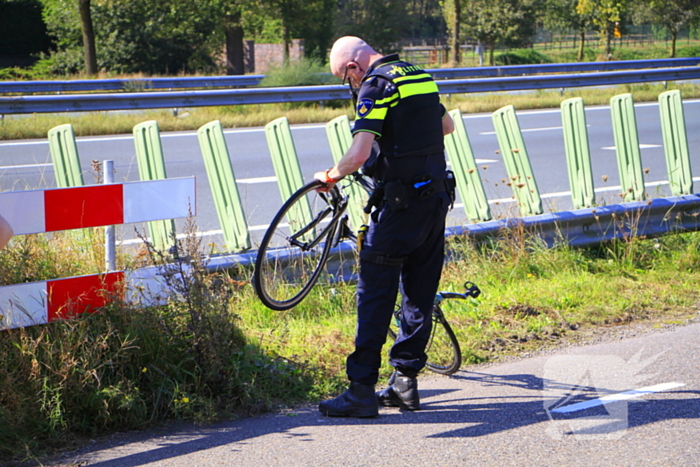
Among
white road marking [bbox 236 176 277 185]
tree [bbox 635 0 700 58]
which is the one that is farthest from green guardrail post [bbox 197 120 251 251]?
tree [bbox 635 0 700 58]

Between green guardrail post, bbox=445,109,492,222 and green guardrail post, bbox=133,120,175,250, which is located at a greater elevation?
green guardrail post, bbox=133,120,175,250

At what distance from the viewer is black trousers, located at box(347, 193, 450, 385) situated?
4.06 metres

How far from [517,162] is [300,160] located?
5.87 m

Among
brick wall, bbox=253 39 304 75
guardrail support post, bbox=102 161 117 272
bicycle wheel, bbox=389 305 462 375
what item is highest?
brick wall, bbox=253 39 304 75

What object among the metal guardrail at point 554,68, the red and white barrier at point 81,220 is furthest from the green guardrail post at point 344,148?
the metal guardrail at point 554,68

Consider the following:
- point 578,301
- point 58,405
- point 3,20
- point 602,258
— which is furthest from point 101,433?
point 3,20

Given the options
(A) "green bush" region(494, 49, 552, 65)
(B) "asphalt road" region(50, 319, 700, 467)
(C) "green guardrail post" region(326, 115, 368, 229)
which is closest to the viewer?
(B) "asphalt road" region(50, 319, 700, 467)

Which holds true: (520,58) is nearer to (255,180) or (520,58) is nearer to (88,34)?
(88,34)

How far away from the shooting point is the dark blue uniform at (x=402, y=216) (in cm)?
390

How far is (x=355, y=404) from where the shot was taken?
409 centimetres

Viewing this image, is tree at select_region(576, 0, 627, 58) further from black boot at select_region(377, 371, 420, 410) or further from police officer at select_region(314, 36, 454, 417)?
black boot at select_region(377, 371, 420, 410)

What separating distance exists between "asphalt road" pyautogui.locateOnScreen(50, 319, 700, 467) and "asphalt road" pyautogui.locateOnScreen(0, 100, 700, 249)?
3.08m

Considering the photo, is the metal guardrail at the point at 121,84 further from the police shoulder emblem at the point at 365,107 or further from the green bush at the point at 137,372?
the police shoulder emblem at the point at 365,107

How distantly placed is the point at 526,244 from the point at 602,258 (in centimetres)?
77
